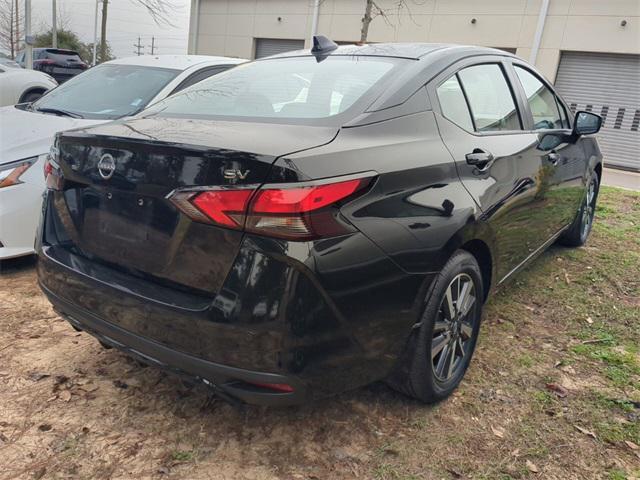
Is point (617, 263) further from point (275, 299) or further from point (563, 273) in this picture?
point (275, 299)

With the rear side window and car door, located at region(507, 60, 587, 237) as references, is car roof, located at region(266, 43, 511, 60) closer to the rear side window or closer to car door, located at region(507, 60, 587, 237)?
the rear side window

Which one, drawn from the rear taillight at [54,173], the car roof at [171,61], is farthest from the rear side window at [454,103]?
the car roof at [171,61]

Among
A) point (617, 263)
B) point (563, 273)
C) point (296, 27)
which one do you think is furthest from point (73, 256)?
point (296, 27)

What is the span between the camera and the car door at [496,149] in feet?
8.32

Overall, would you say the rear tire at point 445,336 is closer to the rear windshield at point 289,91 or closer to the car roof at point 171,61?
the rear windshield at point 289,91

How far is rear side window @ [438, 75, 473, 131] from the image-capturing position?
8.41 ft

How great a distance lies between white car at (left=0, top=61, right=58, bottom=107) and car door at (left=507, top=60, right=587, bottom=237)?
325 inches

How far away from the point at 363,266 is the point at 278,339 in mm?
390

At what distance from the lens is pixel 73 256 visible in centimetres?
227

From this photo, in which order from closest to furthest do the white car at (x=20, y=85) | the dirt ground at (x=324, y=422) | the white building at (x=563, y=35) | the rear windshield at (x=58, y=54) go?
the dirt ground at (x=324, y=422) → the white car at (x=20, y=85) → the white building at (x=563, y=35) → the rear windshield at (x=58, y=54)

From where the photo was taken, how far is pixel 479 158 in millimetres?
2572

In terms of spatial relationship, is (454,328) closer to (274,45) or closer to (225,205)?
(225,205)

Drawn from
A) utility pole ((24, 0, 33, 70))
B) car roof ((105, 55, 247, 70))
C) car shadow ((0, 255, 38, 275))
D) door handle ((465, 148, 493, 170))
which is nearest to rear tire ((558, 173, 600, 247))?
door handle ((465, 148, 493, 170))

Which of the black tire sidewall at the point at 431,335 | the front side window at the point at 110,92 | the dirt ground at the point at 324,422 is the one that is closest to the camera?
the dirt ground at the point at 324,422
